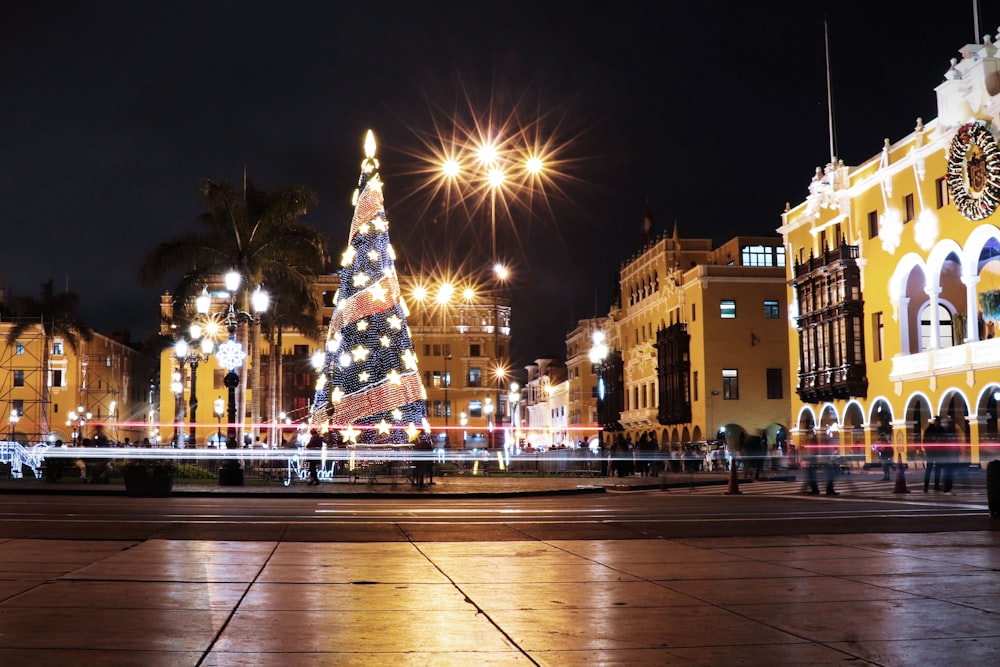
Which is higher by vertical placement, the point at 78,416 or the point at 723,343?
the point at 723,343

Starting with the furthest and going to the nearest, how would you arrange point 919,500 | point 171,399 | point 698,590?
point 171,399 < point 919,500 < point 698,590

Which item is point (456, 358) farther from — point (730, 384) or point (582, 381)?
point (730, 384)

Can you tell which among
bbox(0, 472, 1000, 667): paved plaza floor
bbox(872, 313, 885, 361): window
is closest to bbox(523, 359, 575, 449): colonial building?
bbox(872, 313, 885, 361): window

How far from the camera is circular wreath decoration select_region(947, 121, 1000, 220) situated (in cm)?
4081

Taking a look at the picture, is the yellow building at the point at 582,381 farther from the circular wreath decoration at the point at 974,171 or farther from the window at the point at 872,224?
the circular wreath decoration at the point at 974,171

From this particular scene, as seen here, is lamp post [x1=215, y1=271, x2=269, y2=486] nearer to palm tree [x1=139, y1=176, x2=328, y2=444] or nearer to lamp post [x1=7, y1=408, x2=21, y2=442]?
palm tree [x1=139, y1=176, x2=328, y2=444]

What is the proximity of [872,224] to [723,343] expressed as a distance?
63.5ft

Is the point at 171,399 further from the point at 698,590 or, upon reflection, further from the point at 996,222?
the point at 698,590

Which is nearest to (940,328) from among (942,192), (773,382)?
(942,192)

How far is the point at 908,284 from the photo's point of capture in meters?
49.6

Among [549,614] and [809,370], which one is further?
[809,370]

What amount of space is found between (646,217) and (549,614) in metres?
87.4

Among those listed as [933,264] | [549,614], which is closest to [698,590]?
[549,614]

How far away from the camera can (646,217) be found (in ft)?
309
